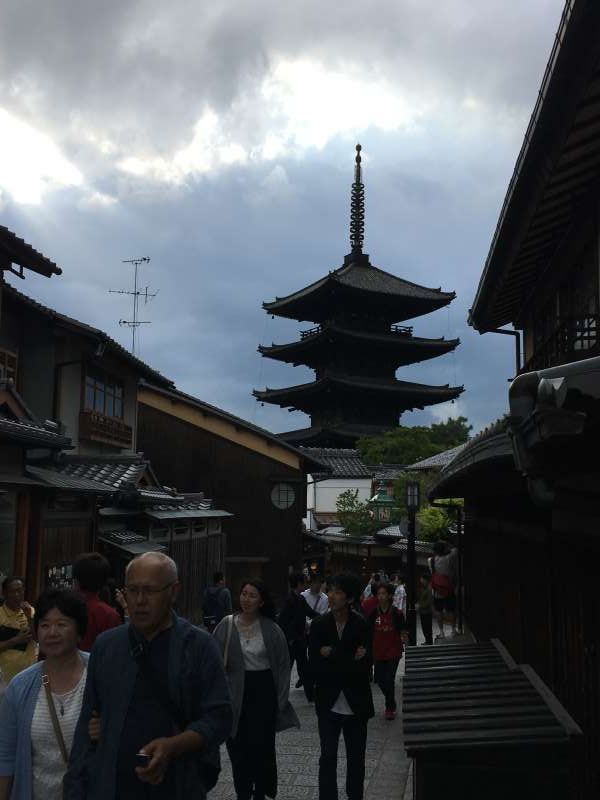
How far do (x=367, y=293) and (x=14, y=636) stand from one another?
4156 centimetres

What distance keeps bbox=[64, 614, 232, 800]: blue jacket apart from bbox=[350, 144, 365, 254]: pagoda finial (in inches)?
1990

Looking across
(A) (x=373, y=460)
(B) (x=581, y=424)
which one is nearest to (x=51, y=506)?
(B) (x=581, y=424)

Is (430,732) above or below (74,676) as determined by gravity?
below

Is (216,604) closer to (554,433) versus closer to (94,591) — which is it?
(94,591)

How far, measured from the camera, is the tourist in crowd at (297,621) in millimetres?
10266

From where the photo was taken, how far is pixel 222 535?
24.1 meters

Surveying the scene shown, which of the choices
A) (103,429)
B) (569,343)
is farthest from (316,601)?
(103,429)

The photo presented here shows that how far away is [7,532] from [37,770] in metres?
9.51

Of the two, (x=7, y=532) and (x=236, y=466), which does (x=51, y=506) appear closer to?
(x=7, y=532)

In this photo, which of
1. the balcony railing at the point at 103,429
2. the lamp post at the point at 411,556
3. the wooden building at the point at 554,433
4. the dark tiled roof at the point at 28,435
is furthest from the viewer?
the balcony railing at the point at 103,429

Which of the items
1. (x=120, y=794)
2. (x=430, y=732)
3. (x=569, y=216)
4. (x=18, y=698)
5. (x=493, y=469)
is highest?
(x=569, y=216)

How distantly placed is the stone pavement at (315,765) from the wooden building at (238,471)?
1739 cm

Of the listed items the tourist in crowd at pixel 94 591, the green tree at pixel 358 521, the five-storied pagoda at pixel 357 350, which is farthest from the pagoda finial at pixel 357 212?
the tourist in crowd at pixel 94 591

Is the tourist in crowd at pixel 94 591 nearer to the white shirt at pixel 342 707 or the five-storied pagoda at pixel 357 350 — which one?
the white shirt at pixel 342 707
